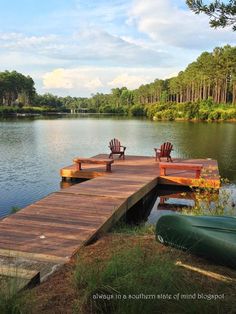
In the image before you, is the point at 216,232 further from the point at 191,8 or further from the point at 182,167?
the point at 182,167

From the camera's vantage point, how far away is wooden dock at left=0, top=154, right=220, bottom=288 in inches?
197

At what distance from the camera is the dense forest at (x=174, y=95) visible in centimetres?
6212

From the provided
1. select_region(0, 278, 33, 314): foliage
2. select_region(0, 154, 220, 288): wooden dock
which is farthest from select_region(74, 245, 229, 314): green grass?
select_region(0, 154, 220, 288): wooden dock

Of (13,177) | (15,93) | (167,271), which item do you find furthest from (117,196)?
(15,93)

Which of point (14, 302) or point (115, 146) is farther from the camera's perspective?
point (115, 146)

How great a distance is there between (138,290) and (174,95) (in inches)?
4549

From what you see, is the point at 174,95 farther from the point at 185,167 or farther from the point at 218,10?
the point at 218,10

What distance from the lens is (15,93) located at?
115 m

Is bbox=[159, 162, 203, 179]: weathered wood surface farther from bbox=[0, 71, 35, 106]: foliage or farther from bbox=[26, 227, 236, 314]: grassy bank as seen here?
bbox=[0, 71, 35, 106]: foliage

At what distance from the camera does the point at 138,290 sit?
2.82m

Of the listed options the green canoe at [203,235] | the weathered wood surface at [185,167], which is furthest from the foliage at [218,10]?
the weathered wood surface at [185,167]

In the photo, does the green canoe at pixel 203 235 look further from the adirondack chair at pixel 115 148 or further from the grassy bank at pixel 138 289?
the adirondack chair at pixel 115 148

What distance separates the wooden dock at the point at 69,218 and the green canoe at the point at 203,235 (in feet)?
4.67

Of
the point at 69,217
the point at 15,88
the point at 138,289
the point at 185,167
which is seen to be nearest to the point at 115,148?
the point at 185,167
